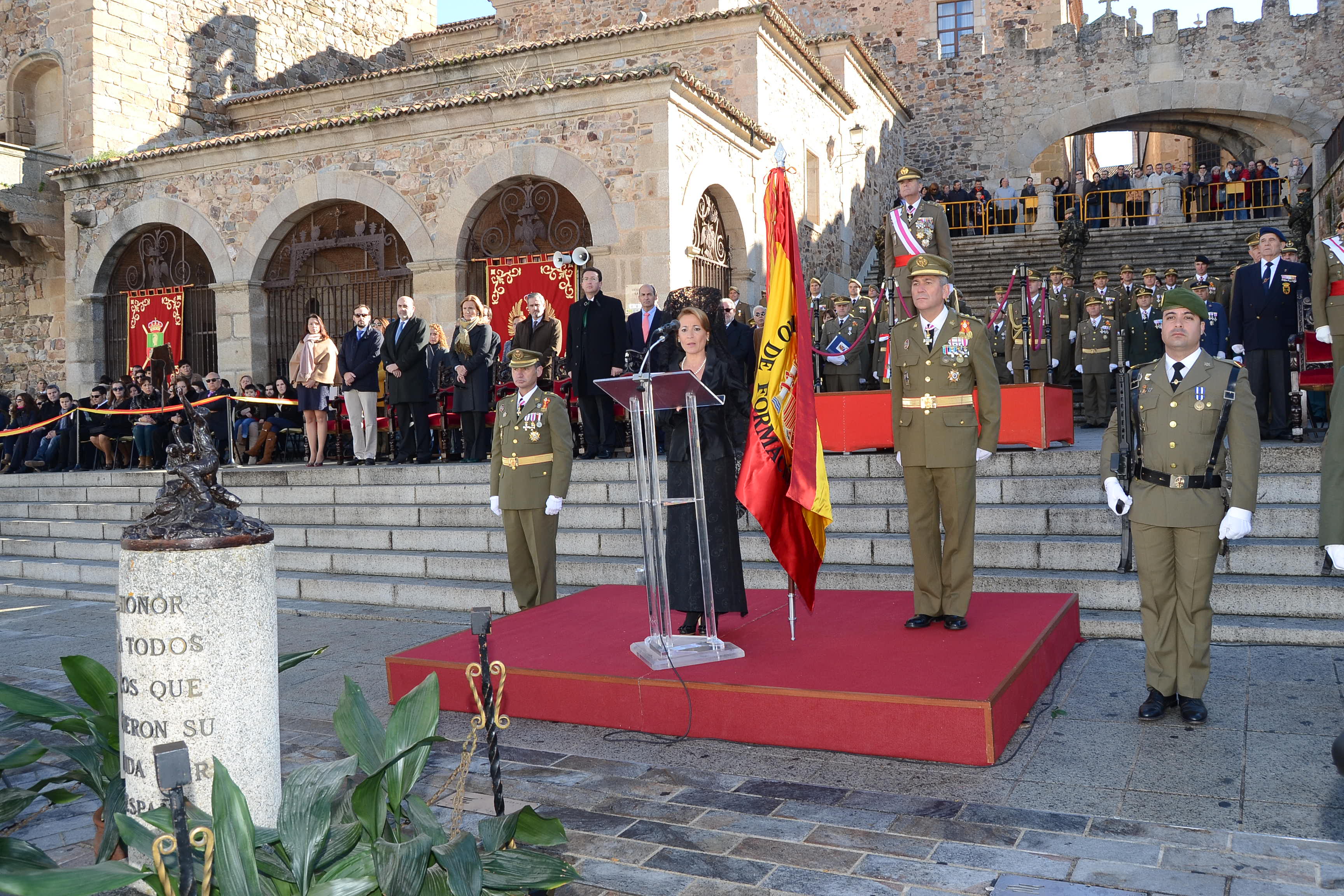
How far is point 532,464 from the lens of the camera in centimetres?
655

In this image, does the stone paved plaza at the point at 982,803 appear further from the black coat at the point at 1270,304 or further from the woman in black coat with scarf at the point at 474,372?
the woman in black coat with scarf at the point at 474,372

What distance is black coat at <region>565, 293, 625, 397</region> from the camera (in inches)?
422

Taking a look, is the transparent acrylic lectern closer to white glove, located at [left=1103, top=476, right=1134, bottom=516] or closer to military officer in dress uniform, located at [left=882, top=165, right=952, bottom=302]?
white glove, located at [left=1103, top=476, right=1134, bottom=516]

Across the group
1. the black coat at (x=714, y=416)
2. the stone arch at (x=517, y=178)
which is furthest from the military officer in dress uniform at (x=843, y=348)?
the black coat at (x=714, y=416)

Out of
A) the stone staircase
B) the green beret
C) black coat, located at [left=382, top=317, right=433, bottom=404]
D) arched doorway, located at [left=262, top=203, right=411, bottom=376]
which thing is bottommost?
the stone staircase

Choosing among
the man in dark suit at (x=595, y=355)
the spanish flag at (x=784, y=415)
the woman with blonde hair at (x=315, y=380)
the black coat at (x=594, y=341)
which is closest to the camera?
the spanish flag at (x=784, y=415)

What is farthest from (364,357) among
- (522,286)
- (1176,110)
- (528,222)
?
(1176,110)

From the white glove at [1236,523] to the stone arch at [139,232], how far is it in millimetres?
15247

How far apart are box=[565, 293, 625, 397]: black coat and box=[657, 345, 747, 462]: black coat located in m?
5.52

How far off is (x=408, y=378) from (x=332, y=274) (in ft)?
18.6

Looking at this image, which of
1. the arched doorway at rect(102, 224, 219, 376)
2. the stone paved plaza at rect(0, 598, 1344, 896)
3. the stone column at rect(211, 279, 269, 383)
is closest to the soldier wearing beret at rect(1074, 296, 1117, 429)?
the stone paved plaza at rect(0, 598, 1344, 896)

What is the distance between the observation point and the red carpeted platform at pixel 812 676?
409 cm

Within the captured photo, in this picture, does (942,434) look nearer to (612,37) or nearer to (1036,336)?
(1036,336)

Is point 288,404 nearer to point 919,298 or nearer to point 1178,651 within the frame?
point 919,298
